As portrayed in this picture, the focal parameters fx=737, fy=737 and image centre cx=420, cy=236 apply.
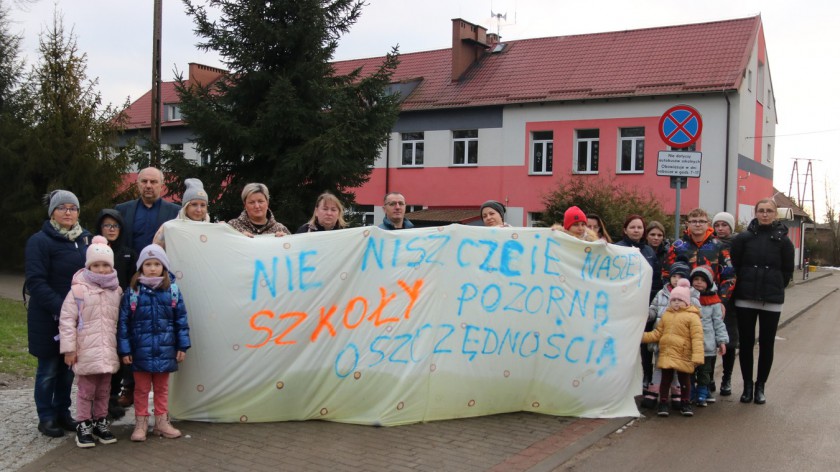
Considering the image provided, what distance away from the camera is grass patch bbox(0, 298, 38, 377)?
327 inches

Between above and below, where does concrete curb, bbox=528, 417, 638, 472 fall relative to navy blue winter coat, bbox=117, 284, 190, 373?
below

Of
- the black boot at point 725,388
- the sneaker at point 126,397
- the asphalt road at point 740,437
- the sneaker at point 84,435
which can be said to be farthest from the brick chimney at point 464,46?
the sneaker at point 84,435

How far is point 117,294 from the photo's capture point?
557cm

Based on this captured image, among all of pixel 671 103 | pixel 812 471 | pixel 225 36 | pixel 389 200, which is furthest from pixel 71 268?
pixel 671 103

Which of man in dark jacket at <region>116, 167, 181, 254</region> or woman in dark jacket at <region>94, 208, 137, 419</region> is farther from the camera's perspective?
man in dark jacket at <region>116, 167, 181, 254</region>

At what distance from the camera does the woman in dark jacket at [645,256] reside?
25.4 ft

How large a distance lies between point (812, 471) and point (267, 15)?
37.7 ft

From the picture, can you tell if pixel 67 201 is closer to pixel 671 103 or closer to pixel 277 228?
pixel 277 228

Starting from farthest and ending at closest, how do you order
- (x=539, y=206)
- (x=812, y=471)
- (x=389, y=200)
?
(x=539, y=206) < (x=389, y=200) < (x=812, y=471)

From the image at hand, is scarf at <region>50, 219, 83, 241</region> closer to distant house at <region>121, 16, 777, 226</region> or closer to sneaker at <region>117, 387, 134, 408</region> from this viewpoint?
sneaker at <region>117, 387, 134, 408</region>

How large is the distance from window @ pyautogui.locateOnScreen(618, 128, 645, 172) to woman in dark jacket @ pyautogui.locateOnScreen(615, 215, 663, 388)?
2011 centimetres

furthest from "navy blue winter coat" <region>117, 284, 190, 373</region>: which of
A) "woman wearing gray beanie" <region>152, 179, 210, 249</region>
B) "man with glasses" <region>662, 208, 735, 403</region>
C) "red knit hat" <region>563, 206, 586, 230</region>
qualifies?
"man with glasses" <region>662, 208, 735, 403</region>

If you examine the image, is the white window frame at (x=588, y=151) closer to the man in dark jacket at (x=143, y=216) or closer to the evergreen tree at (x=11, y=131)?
the evergreen tree at (x=11, y=131)

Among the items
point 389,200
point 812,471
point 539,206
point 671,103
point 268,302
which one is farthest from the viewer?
point 539,206
